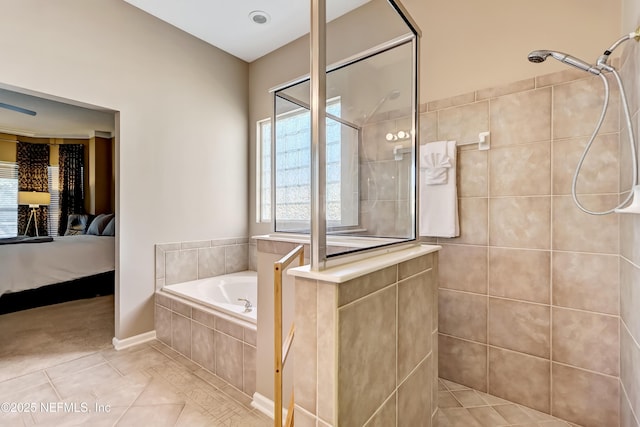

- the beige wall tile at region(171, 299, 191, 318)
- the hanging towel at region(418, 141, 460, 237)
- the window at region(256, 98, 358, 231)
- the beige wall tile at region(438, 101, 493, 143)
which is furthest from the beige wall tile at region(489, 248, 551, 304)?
the beige wall tile at region(171, 299, 191, 318)

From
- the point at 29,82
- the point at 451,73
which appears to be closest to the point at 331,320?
the point at 451,73

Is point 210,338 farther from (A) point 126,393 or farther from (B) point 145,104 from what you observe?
(B) point 145,104

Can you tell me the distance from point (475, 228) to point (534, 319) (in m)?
0.59

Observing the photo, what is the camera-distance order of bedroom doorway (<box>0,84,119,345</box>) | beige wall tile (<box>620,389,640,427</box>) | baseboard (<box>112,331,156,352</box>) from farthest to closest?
bedroom doorway (<box>0,84,119,345</box>) < baseboard (<box>112,331,156,352</box>) < beige wall tile (<box>620,389,640,427</box>)

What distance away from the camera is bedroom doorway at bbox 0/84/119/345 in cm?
321

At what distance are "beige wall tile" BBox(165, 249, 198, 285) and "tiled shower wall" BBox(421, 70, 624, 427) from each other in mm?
2238

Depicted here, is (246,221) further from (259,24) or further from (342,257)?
(342,257)

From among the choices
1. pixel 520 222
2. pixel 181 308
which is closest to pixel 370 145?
pixel 520 222

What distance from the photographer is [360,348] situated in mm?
909

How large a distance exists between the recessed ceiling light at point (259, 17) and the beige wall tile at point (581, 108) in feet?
7.42

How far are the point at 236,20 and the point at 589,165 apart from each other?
2.83 m

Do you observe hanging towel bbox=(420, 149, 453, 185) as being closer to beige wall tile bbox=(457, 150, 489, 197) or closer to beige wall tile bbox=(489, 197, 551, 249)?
beige wall tile bbox=(457, 150, 489, 197)

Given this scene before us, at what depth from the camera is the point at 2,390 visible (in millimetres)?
1830

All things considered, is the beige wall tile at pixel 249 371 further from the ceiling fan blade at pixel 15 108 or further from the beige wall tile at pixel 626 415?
the ceiling fan blade at pixel 15 108
